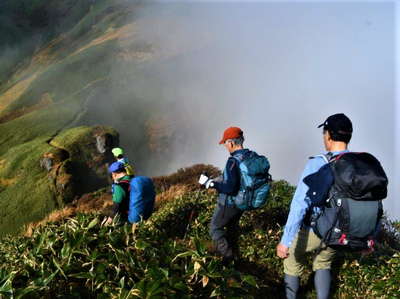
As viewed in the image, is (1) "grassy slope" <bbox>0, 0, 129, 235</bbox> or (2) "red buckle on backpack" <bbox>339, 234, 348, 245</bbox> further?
(1) "grassy slope" <bbox>0, 0, 129, 235</bbox>

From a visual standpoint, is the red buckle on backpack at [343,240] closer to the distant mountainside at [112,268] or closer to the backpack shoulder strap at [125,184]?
the distant mountainside at [112,268]

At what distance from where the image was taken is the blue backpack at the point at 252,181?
18.4 feet

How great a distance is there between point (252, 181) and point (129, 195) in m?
2.25

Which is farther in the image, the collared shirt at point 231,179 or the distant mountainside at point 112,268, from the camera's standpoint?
the collared shirt at point 231,179

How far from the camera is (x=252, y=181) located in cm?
561

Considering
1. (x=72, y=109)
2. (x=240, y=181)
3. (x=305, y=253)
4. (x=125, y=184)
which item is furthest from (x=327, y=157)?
(x=72, y=109)

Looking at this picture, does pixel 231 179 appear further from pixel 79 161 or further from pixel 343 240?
pixel 79 161

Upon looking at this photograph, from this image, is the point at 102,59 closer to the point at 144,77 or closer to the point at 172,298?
the point at 144,77

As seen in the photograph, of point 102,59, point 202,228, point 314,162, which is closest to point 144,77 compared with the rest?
point 102,59

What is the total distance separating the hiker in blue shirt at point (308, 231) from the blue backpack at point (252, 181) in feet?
3.58

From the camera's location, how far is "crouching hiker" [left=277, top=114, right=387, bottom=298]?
3.96 metres

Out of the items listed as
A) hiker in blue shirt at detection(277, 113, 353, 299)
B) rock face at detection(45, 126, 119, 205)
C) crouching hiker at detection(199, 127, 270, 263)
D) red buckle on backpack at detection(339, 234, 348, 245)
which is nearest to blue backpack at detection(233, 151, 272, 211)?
crouching hiker at detection(199, 127, 270, 263)

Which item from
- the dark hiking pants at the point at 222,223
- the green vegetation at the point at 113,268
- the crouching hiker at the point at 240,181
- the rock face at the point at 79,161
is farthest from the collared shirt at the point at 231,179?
the rock face at the point at 79,161

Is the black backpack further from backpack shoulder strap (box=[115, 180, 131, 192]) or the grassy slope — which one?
the grassy slope
